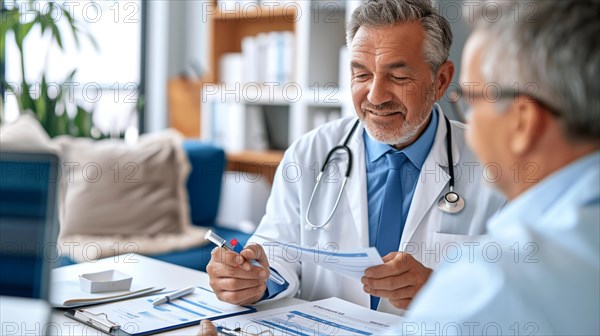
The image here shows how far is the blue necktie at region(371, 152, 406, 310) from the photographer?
6.51ft

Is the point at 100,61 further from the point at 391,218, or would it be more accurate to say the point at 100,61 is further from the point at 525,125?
the point at 525,125

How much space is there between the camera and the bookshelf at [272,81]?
4.27 meters

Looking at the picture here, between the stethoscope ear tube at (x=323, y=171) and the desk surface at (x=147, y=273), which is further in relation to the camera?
the stethoscope ear tube at (x=323, y=171)

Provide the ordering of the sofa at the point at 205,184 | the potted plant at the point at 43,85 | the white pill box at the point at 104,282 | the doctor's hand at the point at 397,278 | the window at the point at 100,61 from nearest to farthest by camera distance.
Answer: the doctor's hand at the point at 397,278 < the white pill box at the point at 104,282 < the potted plant at the point at 43,85 < the sofa at the point at 205,184 < the window at the point at 100,61

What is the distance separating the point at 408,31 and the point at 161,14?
346cm

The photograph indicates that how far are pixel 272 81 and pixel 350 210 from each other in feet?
8.44

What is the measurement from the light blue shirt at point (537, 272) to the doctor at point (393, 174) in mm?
900

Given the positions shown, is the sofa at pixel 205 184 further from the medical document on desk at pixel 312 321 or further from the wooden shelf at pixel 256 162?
the medical document on desk at pixel 312 321

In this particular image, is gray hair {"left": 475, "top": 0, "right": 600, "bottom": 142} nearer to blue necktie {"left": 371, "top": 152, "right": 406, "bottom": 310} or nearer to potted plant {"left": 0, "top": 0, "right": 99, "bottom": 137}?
blue necktie {"left": 371, "top": 152, "right": 406, "bottom": 310}

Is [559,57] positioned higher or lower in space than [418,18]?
lower

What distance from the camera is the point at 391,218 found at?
6.54 feet

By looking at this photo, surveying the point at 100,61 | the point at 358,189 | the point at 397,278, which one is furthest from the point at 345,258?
the point at 100,61

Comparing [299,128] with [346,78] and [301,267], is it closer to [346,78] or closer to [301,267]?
[346,78]

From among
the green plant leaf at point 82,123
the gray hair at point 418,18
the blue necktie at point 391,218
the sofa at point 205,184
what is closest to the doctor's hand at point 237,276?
the blue necktie at point 391,218
